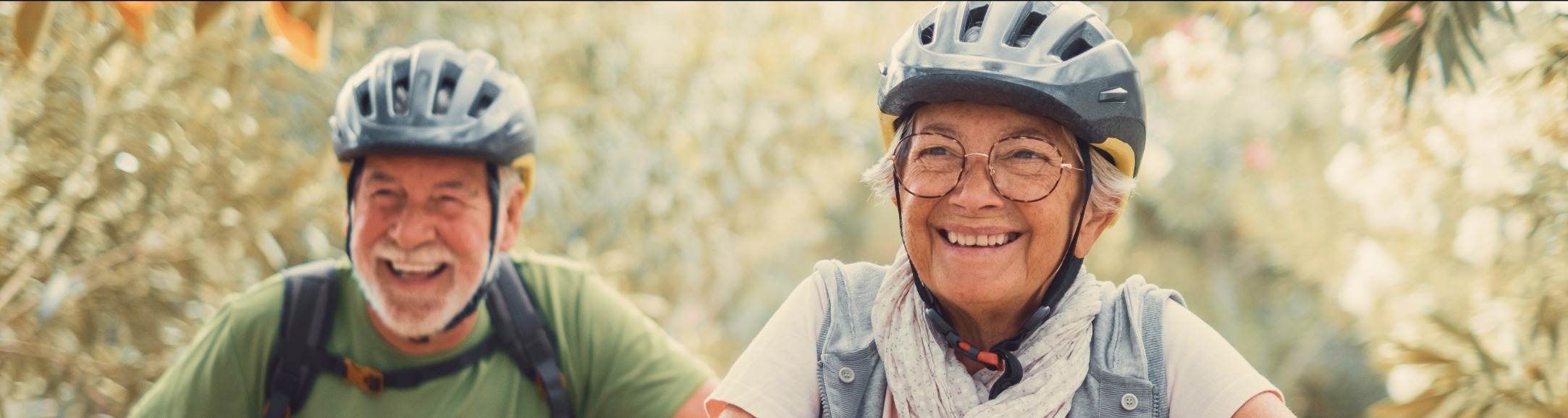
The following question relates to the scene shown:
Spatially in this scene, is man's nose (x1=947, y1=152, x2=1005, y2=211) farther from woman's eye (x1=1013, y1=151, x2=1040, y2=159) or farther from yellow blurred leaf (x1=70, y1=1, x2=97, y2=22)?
yellow blurred leaf (x1=70, y1=1, x2=97, y2=22)

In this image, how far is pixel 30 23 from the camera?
271cm

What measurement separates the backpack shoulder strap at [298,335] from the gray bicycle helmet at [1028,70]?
1677 mm

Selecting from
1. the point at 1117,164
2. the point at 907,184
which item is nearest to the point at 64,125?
the point at 907,184

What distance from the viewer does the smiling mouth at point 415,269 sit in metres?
3.13

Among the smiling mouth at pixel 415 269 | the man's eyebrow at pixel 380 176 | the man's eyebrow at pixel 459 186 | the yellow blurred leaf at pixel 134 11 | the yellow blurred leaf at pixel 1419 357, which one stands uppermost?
the yellow blurred leaf at pixel 134 11

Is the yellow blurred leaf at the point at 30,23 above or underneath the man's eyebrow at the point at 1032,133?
above

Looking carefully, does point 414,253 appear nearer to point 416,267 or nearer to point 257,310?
point 416,267

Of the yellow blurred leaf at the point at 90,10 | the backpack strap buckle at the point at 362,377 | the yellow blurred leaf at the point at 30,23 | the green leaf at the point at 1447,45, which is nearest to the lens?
the yellow blurred leaf at the point at 30,23

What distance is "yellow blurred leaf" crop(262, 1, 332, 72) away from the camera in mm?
2707

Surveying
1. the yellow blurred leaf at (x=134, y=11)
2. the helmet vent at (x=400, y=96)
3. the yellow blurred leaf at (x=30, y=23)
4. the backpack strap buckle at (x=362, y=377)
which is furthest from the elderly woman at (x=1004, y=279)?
the yellow blurred leaf at (x=30, y=23)

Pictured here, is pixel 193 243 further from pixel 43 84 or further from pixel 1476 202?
pixel 1476 202

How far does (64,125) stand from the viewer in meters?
4.21

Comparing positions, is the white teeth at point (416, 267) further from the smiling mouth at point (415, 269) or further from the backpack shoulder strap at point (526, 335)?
the backpack shoulder strap at point (526, 335)

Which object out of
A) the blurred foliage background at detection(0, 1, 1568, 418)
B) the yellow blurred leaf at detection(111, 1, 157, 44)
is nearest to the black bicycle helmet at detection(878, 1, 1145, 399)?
the blurred foliage background at detection(0, 1, 1568, 418)
